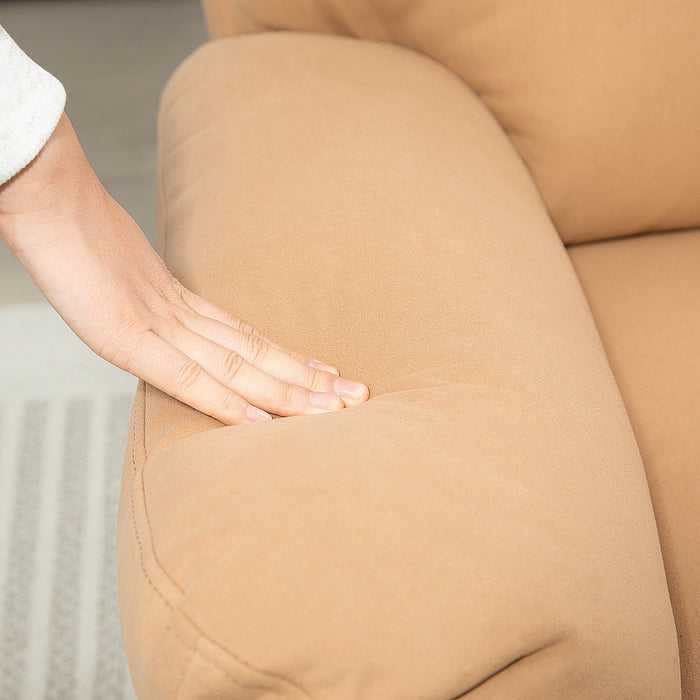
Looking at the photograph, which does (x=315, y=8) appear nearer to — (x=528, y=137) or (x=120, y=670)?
(x=528, y=137)

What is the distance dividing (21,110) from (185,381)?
0.74 feet

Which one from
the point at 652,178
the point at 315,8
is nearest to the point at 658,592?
the point at 652,178

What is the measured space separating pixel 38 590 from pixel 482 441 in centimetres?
88

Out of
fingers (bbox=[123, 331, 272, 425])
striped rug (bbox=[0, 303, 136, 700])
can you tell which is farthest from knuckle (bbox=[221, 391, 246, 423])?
striped rug (bbox=[0, 303, 136, 700])

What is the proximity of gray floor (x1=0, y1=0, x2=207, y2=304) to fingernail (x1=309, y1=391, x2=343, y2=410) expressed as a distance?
1204 millimetres

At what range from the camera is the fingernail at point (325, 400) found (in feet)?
1.69

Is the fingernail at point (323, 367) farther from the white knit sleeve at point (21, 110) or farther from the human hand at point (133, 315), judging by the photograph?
the white knit sleeve at point (21, 110)

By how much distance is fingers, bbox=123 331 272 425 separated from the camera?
519mm

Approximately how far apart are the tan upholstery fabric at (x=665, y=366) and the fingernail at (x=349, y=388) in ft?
0.91

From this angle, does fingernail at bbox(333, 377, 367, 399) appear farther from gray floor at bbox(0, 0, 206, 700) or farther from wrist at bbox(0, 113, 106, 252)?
gray floor at bbox(0, 0, 206, 700)

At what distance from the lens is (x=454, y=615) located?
1.22 ft

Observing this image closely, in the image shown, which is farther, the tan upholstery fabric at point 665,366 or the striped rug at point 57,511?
the striped rug at point 57,511

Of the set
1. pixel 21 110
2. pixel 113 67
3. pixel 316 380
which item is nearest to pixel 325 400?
pixel 316 380

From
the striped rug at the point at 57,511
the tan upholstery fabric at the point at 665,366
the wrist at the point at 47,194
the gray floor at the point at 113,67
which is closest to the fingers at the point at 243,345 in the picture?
the wrist at the point at 47,194
